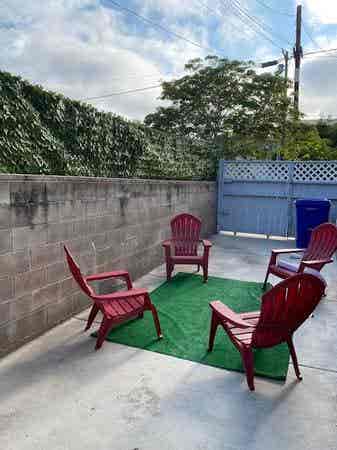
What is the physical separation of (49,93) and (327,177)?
20.7 ft

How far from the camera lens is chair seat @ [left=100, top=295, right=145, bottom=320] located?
2.71 meters

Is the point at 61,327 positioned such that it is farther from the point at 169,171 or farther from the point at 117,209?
the point at 169,171

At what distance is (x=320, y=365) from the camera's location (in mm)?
2518

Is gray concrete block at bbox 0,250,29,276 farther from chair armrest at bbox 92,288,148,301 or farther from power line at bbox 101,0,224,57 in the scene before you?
power line at bbox 101,0,224,57

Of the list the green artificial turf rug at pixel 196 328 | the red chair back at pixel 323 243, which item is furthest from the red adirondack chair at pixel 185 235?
the red chair back at pixel 323 243

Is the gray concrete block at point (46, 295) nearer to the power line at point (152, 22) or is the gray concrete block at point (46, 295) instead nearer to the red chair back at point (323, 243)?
the red chair back at point (323, 243)

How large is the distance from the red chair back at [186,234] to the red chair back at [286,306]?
2890mm

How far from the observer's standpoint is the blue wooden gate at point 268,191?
24.6 ft

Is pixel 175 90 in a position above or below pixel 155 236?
above

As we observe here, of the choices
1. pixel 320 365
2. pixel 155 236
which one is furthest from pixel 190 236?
pixel 320 365

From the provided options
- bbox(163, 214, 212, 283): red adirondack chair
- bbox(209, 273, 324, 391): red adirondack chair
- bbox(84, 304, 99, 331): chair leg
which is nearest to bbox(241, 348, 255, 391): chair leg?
bbox(209, 273, 324, 391): red adirondack chair

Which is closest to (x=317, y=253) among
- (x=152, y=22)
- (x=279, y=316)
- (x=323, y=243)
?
(x=323, y=243)

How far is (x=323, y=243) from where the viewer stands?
13.4 feet

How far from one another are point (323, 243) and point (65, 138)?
10.6 ft
